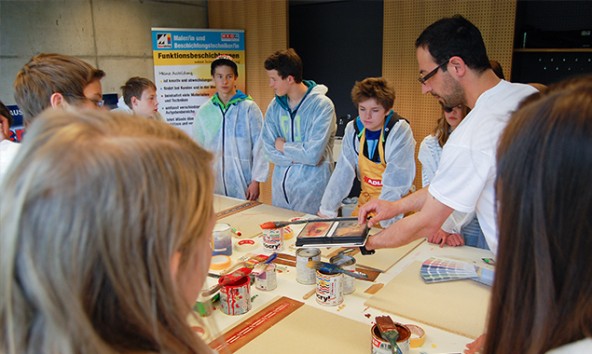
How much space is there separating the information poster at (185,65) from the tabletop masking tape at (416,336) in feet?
11.9

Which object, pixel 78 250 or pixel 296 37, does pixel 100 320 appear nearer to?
pixel 78 250

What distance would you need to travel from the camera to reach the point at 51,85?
5.51 ft

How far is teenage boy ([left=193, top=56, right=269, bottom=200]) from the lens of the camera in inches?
137

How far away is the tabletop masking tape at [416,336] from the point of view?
50.4 inches

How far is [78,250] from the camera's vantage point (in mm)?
498

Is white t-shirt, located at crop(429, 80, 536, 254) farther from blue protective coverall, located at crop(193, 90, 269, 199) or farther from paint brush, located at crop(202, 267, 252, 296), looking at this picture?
blue protective coverall, located at crop(193, 90, 269, 199)

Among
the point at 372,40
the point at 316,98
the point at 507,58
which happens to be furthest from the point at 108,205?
the point at 372,40

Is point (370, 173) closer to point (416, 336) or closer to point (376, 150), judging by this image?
point (376, 150)

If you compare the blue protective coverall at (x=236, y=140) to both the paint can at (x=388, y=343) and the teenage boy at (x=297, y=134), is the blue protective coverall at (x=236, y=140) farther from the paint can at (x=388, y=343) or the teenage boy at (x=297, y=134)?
the paint can at (x=388, y=343)

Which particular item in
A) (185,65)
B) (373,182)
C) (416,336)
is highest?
(185,65)

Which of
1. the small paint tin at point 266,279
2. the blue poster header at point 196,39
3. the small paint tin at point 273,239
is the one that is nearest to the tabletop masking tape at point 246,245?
the small paint tin at point 273,239

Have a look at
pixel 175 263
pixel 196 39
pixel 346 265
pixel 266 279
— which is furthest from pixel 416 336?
pixel 196 39

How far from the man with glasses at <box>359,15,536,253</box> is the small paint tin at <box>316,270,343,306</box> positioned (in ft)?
0.97

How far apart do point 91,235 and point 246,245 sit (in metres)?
1.57
